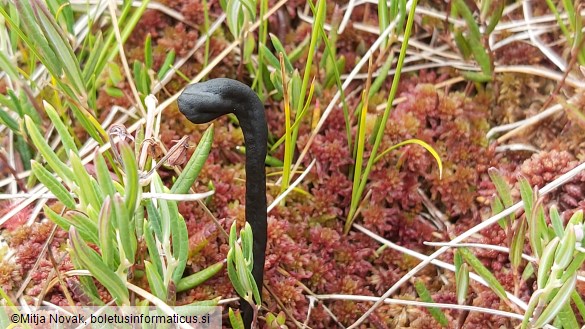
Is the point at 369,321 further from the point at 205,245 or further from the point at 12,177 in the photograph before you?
the point at 12,177

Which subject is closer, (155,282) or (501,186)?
(155,282)

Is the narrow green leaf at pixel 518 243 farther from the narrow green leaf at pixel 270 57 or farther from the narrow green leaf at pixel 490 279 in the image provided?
the narrow green leaf at pixel 270 57

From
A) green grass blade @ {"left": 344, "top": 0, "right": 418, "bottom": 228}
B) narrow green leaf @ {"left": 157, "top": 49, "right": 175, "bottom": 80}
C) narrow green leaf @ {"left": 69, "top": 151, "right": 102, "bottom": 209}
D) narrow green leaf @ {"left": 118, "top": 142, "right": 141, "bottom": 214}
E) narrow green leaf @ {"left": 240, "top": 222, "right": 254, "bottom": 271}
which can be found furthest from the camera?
narrow green leaf @ {"left": 157, "top": 49, "right": 175, "bottom": 80}

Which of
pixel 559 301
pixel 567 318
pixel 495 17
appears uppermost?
pixel 495 17

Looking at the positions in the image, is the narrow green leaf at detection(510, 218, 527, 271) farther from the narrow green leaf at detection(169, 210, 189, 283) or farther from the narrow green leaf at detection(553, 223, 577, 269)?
the narrow green leaf at detection(169, 210, 189, 283)

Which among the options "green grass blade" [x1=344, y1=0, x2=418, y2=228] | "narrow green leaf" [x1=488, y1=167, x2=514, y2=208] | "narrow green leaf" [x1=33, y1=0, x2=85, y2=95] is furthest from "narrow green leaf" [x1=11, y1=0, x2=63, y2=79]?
"narrow green leaf" [x1=488, y1=167, x2=514, y2=208]

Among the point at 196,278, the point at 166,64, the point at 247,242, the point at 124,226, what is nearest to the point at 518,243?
the point at 247,242

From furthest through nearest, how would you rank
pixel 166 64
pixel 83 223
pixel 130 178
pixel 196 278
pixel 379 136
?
1. pixel 166 64
2. pixel 379 136
3. pixel 196 278
4. pixel 83 223
5. pixel 130 178

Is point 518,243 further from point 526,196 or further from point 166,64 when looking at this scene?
point 166,64

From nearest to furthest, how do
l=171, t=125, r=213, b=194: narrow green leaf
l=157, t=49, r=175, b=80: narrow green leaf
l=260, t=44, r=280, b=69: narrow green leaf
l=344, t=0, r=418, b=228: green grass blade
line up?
1. l=171, t=125, r=213, b=194: narrow green leaf
2. l=344, t=0, r=418, b=228: green grass blade
3. l=260, t=44, r=280, b=69: narrow green leaf
4. l=157, t=49, r=175, b=80: narrow green leaf

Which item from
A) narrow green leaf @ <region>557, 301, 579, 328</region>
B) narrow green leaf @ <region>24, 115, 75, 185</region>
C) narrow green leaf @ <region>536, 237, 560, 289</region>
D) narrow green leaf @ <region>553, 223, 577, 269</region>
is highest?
narrow green leaf @ <region>24, 115, 75, 185</region>
